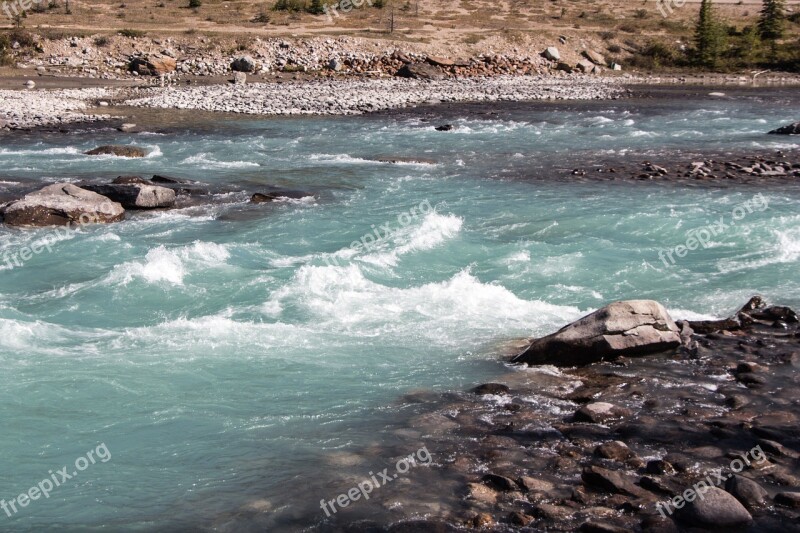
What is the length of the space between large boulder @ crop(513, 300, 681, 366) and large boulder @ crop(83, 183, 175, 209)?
12858 millimetres

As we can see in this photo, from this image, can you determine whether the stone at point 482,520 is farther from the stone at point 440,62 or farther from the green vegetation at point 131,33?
the green vegetation at point 131,33

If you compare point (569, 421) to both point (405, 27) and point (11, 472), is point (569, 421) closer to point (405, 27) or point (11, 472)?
point (11, 472)

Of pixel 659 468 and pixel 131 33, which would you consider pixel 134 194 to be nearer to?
pixel 659 468

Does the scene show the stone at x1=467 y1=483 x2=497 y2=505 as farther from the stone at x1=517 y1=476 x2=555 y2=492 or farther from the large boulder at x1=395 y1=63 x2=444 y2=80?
the large boulder at x1=395 y1=63 x2=444 y2=80

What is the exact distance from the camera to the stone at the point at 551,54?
6312 centimetres

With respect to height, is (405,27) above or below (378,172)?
above

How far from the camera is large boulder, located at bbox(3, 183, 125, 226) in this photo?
19.3 meters

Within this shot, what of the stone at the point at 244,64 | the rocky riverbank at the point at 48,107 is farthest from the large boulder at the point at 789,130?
the stone at the point at 244,64

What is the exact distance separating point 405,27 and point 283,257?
54.9m

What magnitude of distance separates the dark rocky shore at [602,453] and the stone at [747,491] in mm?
12

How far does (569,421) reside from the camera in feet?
31.0

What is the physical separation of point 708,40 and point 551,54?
46.9 feet

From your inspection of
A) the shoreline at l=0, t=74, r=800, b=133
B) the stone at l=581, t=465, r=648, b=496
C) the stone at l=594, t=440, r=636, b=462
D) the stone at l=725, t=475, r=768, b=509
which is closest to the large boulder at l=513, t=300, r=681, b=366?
the stone at l=594, t=440, r=636, b=462

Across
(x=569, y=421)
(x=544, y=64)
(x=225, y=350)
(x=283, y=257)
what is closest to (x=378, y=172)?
(x=283, y=257)
